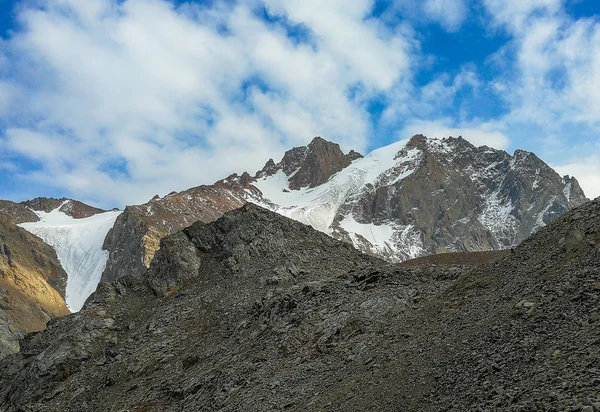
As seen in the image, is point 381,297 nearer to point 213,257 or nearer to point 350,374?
Answer: point 350,374

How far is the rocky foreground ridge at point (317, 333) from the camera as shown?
567 inches

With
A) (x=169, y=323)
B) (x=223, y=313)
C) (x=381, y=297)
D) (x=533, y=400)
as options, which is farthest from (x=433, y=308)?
(x=169, y=323)

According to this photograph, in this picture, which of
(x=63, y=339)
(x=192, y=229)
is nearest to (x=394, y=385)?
(x=63, y=339)

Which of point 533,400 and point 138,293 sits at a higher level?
point 138,293

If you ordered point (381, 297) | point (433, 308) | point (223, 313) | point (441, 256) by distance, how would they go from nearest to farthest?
point (433, 308) → point (381, 297) → point (223, 313) → point (441, 256)

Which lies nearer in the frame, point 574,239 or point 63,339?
point 574,239

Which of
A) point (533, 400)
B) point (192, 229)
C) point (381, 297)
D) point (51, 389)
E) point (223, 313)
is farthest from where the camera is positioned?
point (192, 229)

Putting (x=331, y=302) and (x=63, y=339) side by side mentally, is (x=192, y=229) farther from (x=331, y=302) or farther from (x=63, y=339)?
(x=331, y=302)

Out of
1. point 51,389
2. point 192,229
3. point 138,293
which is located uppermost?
point 192,229

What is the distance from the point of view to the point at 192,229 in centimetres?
4319

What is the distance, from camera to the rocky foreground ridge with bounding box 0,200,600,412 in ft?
47.2

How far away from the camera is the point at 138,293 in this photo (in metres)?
38.7

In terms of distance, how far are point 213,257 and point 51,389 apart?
14.7 m

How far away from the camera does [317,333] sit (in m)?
23.5
